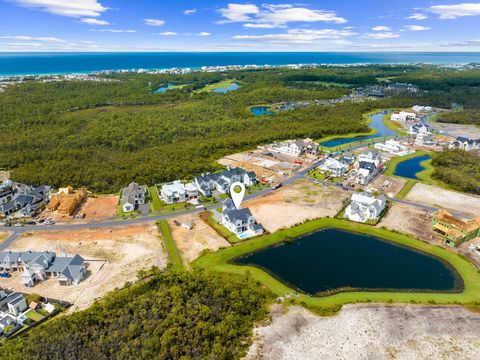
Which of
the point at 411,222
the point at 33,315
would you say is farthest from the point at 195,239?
the point at 411,222

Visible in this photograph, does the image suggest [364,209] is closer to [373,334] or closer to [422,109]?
[373,334]

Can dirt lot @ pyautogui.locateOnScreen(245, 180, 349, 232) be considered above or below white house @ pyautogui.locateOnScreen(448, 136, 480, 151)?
below

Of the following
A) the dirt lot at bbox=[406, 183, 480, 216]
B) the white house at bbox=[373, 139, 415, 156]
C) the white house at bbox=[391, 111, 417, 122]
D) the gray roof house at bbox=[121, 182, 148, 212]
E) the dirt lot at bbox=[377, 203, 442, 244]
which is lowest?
the dirt lot at bbox=[377, 203, 442, 244]

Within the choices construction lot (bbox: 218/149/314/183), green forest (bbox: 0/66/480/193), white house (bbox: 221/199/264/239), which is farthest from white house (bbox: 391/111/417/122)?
white house (bbox: 221/199/264/239)

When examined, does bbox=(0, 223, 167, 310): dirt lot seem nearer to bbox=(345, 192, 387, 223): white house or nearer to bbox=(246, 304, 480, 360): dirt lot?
bbox=(246, 304, 480, 360): dirt lot

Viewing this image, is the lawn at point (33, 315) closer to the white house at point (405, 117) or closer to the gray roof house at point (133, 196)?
the gray roof house at point (133, 196)

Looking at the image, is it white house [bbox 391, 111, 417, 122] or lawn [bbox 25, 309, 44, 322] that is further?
white house [bbox 391, 111, 417, 122]
